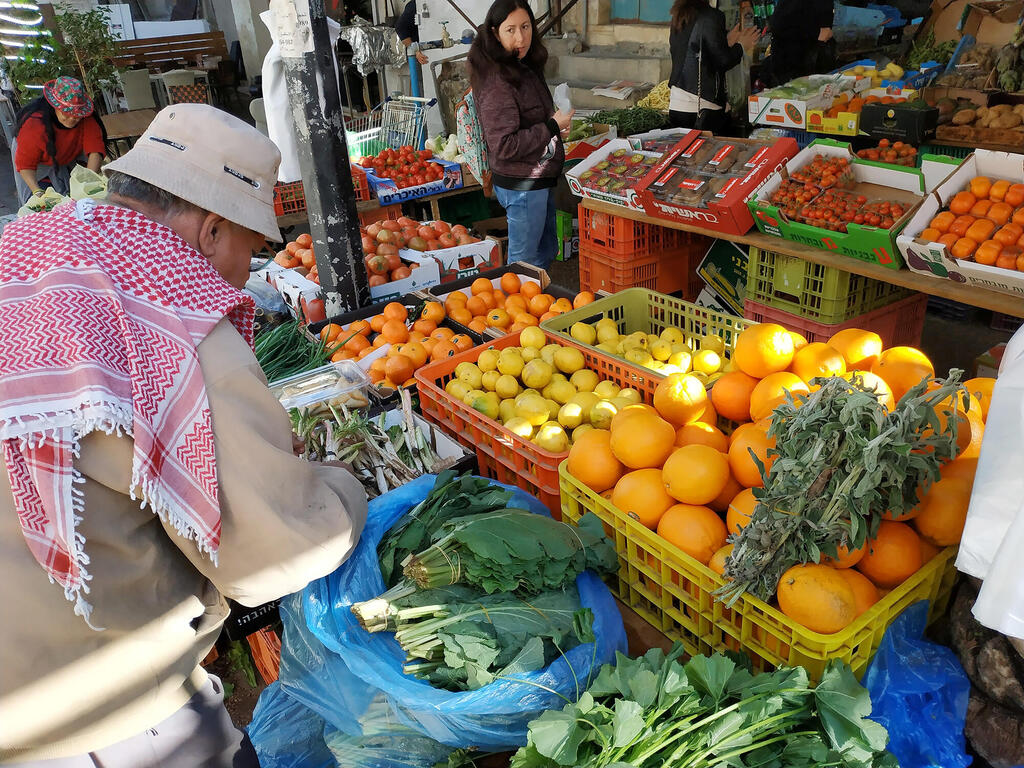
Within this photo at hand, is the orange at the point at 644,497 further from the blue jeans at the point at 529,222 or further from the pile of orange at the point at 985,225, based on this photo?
the blue jeans at the point at 529,222

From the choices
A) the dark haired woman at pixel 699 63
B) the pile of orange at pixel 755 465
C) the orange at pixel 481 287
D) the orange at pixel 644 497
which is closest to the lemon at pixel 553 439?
the pile of orange at pixel 755 465

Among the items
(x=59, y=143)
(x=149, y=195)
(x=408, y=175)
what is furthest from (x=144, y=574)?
(x=59, y=143)

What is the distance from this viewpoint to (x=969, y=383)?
2.03 m

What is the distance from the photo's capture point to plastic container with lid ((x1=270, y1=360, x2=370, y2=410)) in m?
3.04

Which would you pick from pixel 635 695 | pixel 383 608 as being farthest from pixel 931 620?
pixel 383 608

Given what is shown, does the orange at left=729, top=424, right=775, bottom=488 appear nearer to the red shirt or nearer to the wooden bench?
the red shirt

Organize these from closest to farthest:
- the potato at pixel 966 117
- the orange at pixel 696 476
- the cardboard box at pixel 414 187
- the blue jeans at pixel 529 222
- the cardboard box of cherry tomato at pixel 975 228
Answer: the orange at pixel 696 476 < the cardboard box of cherry tomato at pixel 975 228 < the blue jeans at pixel 529 222 < the potato at pixel 966 117 < the cardboard box at pixel 414 187

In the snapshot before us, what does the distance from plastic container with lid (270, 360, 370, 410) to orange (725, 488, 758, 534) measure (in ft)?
5.59

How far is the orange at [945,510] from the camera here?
163 centimetres

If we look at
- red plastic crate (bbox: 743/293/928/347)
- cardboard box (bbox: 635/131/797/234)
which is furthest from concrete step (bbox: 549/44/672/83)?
red plastic crate (bbox: 743/293/928/347)

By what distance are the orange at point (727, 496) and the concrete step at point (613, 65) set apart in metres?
8.32

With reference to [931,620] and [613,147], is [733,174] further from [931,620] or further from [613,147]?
[931,620]

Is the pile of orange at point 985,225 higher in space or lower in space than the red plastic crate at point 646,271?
higher

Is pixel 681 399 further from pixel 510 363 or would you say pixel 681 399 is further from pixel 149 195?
pixel 149 195
